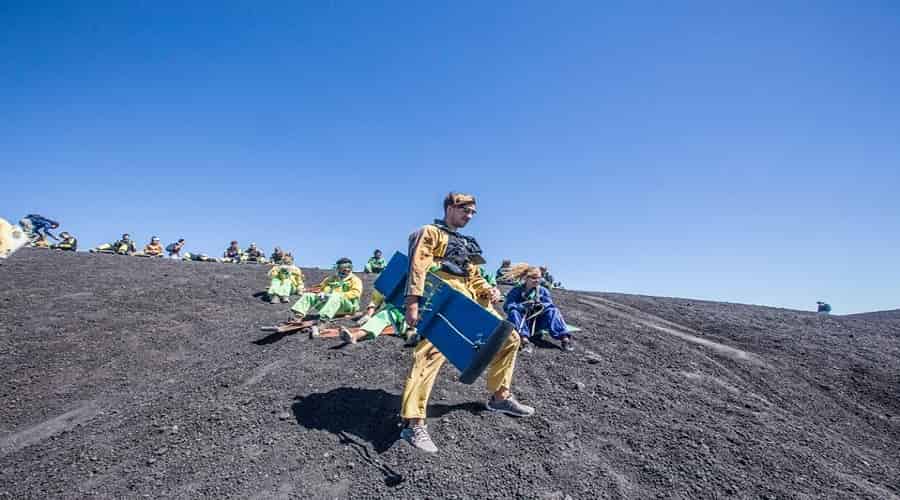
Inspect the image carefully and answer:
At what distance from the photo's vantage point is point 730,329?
Answer: 1036 cm

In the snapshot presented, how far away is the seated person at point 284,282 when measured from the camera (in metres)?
10.9

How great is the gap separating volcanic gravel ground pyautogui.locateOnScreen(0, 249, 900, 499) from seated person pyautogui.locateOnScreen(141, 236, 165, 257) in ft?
45.1

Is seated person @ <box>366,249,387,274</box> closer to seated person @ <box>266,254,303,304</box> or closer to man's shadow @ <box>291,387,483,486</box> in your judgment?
seated person @ <box>266,254,303,304</box>

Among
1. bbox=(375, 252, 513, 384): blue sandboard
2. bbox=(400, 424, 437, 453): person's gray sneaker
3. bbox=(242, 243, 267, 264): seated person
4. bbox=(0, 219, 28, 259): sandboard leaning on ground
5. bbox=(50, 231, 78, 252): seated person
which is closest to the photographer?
bbox=(0, 219, 28, 259): sandboard leaning on ground

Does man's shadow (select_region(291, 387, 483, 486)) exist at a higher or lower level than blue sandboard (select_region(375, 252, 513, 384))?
lower

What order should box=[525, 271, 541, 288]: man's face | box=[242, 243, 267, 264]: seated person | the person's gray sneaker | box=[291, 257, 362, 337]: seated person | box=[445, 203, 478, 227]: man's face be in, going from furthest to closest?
box=[242, 243, 267, 264]: seated person < box=[291, 257, 362, 337]: seated person < box=[525, 271, 541, 288]: man's face < box=[445, 203, 478, 227]: man's face < the person's gray sneaker

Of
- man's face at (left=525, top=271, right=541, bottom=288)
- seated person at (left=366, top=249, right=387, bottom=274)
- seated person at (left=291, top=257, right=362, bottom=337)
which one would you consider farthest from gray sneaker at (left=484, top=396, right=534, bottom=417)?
seated person at (left=366, top=249, right=387, bottom=274)

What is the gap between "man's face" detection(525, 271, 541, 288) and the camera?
7488 mm

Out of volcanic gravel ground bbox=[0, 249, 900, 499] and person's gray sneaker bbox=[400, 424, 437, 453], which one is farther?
person's gray sneaker bbox=[400, 424, 437, 453]

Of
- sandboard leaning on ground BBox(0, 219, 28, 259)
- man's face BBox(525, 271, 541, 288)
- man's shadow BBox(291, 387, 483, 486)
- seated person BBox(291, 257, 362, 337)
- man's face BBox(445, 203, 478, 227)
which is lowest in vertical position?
man's shadow BBox(291, 387, 483, 486)

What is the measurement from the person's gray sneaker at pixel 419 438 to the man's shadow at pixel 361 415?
192 millimetres

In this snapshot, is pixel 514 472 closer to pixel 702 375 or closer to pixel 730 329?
pixel 702 375

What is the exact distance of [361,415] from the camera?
4.22 m

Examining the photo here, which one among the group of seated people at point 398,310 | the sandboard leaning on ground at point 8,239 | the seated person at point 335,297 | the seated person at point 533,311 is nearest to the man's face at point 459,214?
the group of seated people at point 398,310
